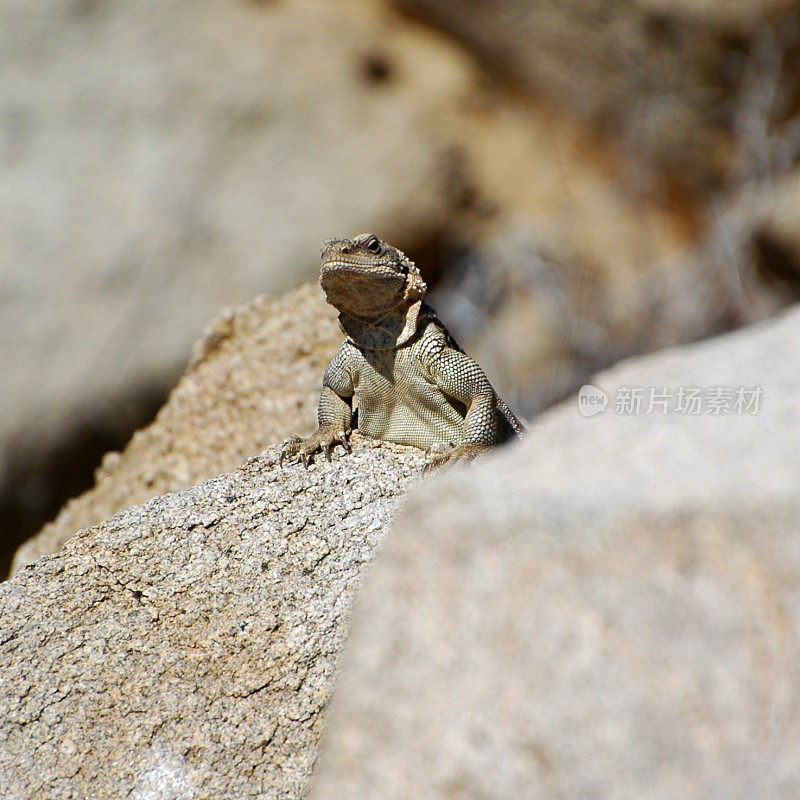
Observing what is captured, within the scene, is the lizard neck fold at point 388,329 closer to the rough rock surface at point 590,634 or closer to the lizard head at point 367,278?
the lizard head at point 367,278

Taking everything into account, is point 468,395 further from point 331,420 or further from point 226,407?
point 226,407

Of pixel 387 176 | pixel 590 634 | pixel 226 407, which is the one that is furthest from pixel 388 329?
pixel 387 176

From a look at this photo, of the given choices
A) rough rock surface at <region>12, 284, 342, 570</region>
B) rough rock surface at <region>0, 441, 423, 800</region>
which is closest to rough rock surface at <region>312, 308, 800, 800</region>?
rough rock surface at <region>0, 441, 423, 800</region>

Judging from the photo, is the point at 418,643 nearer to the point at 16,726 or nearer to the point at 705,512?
the point at 705,512

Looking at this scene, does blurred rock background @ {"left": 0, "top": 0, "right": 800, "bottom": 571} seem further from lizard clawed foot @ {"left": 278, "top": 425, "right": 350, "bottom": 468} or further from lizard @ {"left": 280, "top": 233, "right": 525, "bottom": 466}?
lizard clawed foot @ {"left": 278, "top": 425, "right": 350, "bottom": 468}

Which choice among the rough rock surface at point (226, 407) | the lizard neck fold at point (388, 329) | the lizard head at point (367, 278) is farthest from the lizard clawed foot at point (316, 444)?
the rough rock surface at point (226, 407)
